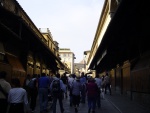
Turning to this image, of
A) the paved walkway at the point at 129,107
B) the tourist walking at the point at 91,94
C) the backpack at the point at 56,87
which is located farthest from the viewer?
the paved walkway at the point at 129,107

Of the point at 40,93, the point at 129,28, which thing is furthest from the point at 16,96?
the point at 129,28

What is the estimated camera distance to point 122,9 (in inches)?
428

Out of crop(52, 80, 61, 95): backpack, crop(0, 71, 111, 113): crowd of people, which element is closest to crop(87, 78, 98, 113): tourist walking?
crop(0, 71, 111, 113): crowd of people

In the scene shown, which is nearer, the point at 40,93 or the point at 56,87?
→ the point at 56,87

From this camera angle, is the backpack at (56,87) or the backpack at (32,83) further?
the backpack at (32,83)

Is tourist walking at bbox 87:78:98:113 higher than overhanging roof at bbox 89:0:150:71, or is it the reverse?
overhanging roof at bbox 89:0:150:71

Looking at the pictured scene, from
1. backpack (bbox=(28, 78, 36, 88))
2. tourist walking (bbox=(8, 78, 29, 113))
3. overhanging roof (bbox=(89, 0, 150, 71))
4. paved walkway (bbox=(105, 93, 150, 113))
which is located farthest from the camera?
backpack (bbox=(28, 78, 36, 88))

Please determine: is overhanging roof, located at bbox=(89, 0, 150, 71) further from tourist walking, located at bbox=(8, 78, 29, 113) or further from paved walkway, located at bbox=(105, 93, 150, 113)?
tourist walking, located at bbox=(8, 78, 29, 113)

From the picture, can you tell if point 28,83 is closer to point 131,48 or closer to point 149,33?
point 149,33

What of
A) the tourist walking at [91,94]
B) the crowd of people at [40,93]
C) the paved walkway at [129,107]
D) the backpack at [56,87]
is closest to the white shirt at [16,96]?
the crowd of people at [40,93]

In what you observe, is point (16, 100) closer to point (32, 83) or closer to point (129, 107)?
point (32, 83)

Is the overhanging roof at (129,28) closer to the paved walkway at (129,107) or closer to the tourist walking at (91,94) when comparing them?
the tourist walking at (91,94)

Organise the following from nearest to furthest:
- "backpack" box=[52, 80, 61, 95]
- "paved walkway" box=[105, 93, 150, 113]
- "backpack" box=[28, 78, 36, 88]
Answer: "backpack" box=[52, 80, 61, 95], "paved walkway" box=[105, 93, 150, 113], "backpack" box=[28, 78, 36, 88]

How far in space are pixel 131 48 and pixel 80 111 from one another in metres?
6.65
